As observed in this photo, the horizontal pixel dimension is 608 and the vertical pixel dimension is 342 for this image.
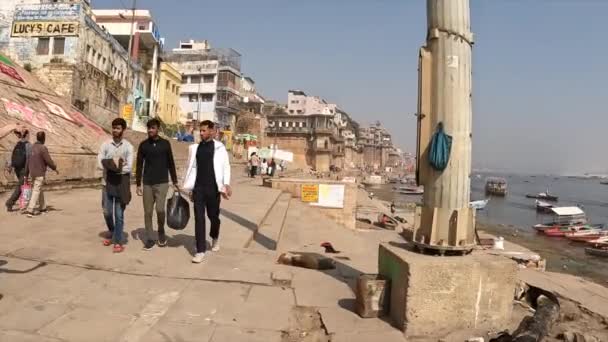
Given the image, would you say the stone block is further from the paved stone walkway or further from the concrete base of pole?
the paved stone walkway

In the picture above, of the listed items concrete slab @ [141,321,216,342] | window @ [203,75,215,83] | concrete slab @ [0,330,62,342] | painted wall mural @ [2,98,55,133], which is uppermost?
window @ [203,75,215,83]

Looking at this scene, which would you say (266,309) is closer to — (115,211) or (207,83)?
(115,211)

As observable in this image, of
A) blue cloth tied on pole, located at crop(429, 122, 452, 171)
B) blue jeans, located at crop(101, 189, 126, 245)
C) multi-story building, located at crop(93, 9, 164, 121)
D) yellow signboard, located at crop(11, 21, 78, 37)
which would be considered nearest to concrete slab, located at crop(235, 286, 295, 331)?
blue cloth tied on pole, located at crop(429, 122, 452, 171)

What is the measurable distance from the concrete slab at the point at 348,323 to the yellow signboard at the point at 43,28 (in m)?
27.9

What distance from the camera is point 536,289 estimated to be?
4727mm

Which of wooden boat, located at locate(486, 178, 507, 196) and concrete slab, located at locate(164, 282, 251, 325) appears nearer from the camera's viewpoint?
concrete slab, located at locate(164, 282, 251, 325)

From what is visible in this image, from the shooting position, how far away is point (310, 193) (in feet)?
51.5

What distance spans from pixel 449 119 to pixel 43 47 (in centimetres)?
2945

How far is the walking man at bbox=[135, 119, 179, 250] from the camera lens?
17.6 feet

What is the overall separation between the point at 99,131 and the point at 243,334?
790 inches

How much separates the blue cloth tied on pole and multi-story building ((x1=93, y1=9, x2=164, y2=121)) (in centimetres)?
3706

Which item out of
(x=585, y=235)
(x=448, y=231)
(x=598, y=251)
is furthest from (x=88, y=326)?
(x=585, y=235)

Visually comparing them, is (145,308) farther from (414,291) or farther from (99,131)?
(99,131)

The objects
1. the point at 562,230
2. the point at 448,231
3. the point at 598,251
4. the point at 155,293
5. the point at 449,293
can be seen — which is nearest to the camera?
the point at 449,293
